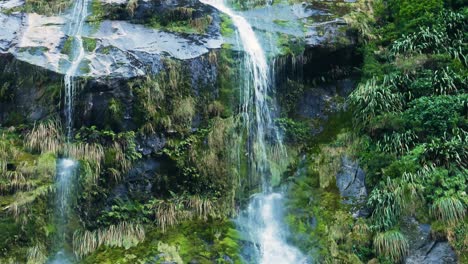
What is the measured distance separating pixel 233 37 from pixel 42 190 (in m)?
6.36

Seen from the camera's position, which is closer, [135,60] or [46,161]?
[46,161]

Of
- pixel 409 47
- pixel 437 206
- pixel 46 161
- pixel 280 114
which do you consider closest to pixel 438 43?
pixel 409 47

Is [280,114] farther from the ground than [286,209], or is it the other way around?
[280,114]

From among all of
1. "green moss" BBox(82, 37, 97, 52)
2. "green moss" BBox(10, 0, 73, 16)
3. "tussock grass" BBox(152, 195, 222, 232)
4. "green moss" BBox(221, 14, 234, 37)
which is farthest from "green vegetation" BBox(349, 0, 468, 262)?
"green moss" BBox(10, 0, 73, 16)

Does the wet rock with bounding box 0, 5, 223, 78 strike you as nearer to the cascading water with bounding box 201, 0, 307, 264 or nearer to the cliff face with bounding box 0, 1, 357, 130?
the cliff face with bounding box 0, 1, 357, 130

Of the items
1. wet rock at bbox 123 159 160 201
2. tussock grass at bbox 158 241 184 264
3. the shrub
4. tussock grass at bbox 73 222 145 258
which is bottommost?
tussock grass at bbox 158 241 184 264

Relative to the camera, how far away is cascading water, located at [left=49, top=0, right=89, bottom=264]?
33.7ft

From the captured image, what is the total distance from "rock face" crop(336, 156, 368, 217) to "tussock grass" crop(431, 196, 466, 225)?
60.0 inches

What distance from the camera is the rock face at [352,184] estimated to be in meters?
11.2

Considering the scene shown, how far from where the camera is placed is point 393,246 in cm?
970

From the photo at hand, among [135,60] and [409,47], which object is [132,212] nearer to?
[135,60]

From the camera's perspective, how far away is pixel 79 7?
14.5 m

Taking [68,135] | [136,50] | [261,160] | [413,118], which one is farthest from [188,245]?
[413,118]

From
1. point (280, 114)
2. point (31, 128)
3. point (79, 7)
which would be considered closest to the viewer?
point (31, 128)
